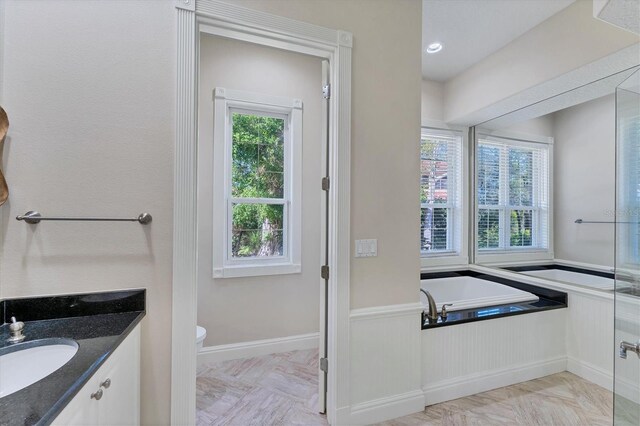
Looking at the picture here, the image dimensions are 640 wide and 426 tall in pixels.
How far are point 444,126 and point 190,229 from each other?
3170 mm

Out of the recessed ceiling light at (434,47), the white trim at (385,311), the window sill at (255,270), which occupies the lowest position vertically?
the white trim at (385,311)

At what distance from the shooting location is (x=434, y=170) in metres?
3.67

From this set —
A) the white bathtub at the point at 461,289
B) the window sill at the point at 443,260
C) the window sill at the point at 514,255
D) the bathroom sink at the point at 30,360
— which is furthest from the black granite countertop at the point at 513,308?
the bathroom sink at the point at 30,360

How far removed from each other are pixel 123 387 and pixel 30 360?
13.5 inches

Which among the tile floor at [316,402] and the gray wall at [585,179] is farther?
the gray wall at [585,179]

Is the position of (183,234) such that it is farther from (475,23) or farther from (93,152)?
(475,23)

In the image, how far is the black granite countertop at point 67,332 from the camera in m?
0.75

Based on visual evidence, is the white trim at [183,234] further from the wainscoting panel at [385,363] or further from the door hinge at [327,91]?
the wainscoting panel at [385,363]

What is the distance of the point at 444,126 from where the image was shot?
366cm

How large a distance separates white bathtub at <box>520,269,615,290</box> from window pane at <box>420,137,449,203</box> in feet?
3.98

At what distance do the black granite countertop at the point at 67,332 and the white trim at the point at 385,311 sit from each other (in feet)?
3.92

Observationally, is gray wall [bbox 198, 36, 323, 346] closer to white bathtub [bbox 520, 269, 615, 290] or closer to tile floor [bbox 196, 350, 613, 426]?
tile floor [bbox 196, 350, 613, 426]

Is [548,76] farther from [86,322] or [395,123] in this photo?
[86,322]

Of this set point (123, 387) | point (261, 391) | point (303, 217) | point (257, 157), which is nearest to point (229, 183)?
point (257, 157)
